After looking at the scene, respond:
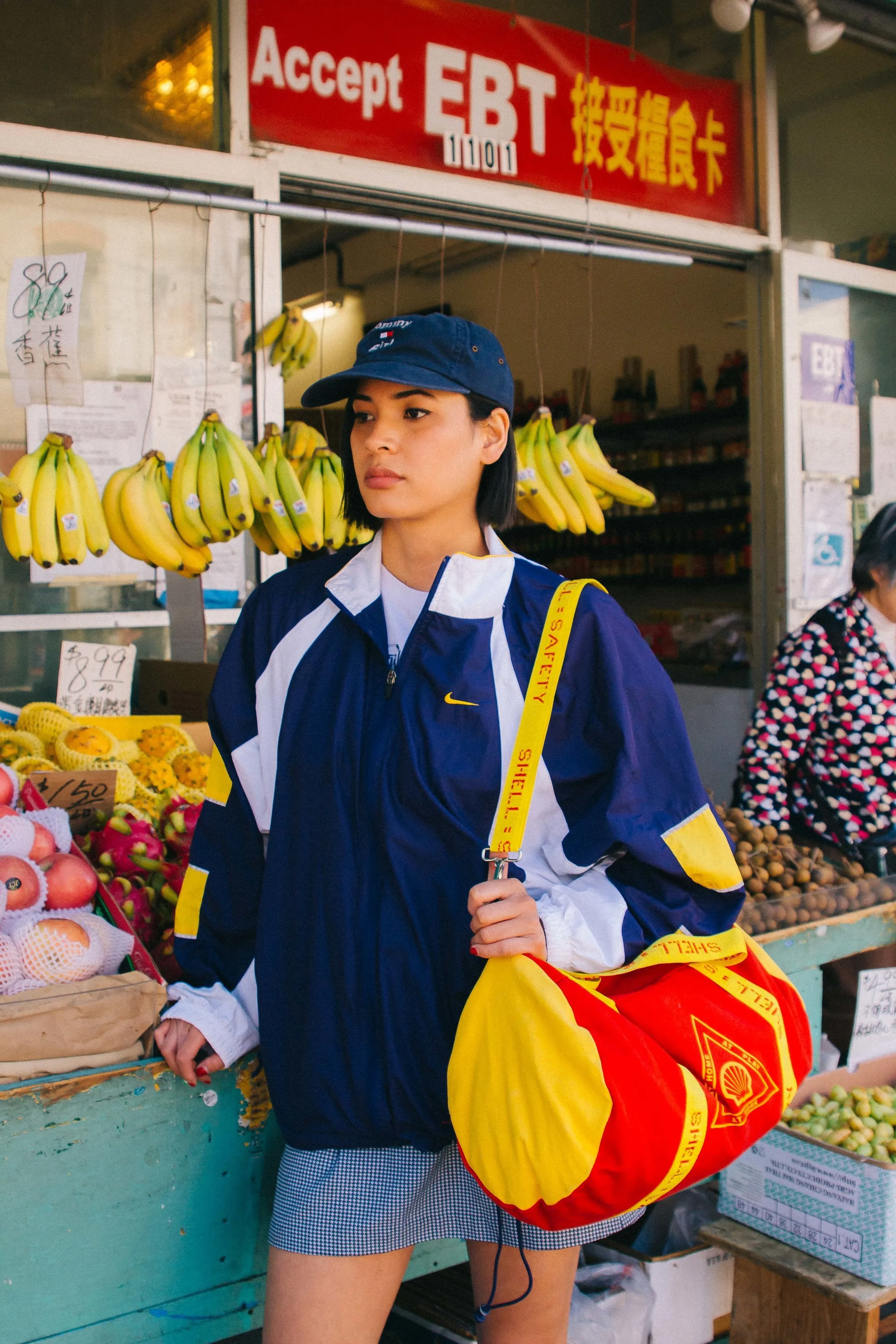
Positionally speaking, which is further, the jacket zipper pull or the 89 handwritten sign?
the 89 handwritten sign

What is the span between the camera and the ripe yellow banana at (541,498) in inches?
149

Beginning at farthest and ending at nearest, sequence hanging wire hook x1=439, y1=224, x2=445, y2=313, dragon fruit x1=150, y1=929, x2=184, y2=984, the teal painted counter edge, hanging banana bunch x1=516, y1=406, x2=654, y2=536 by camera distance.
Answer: hanging banana bunch x1=516, y1=406, x2=654, y2=536, hanging wire hook x1=439, y1=224, x2=445, y2=313, the teal painted counter edge, dragon fruit x1=150, y1=929, x2=184, y2=984

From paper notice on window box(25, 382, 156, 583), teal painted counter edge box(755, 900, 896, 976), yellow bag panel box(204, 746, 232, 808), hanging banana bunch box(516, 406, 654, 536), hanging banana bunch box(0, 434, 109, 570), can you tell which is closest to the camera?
yellow bag panel box(204, 746, 232, 808)

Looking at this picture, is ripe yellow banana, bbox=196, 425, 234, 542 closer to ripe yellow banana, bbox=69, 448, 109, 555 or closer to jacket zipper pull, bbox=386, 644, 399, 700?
ripe yellow banana, bbox=69, 448, 109, 555

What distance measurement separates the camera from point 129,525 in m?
3.37

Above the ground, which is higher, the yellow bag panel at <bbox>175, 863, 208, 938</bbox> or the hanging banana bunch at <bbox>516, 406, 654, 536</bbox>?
the hanging banana bunch at <bbox>516, 406, 654, 536</bbox>

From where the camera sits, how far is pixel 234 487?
332 centimetres

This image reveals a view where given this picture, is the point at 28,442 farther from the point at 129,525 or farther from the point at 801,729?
the point at 801,729

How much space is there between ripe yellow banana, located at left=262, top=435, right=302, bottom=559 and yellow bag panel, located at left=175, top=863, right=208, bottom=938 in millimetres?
1831

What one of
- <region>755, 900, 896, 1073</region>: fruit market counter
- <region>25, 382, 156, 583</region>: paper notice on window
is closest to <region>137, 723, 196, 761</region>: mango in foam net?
<region>25, 382, 156, 583</region>: paper notice on window

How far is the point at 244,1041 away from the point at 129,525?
1937 millimetres

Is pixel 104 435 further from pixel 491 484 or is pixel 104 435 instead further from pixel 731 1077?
pixel 731 1077

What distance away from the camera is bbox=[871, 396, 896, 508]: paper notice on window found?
5.50m

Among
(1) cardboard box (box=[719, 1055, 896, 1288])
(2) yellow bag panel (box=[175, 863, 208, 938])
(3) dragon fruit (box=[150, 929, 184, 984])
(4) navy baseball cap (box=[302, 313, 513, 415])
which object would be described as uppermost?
(4) navy baseball cap (box=[302, 313, 513, 415])
